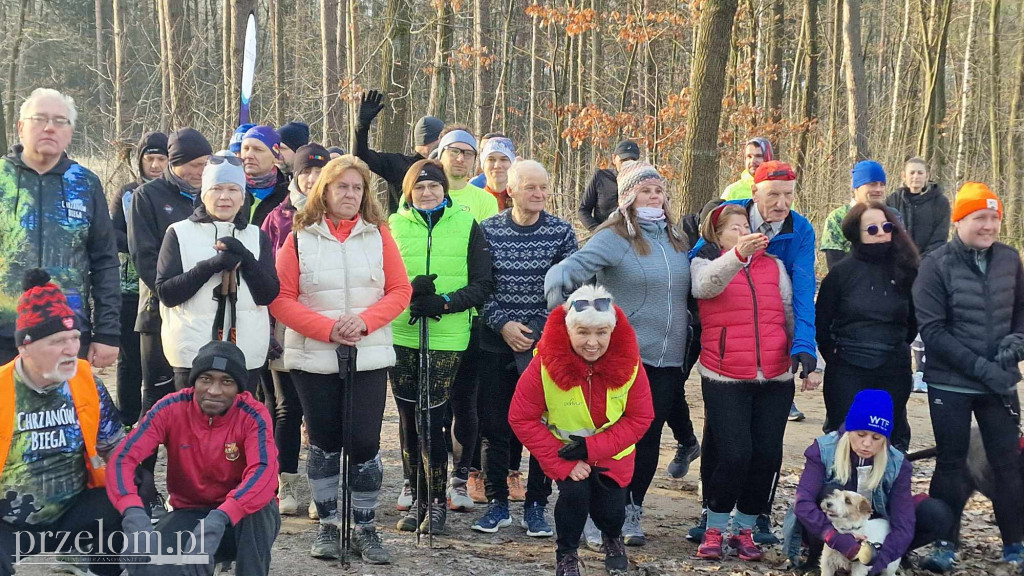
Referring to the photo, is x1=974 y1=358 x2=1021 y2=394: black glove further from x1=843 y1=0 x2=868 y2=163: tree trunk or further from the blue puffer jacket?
x1=843 y1=0 x2=868 y2=163: tree trunk

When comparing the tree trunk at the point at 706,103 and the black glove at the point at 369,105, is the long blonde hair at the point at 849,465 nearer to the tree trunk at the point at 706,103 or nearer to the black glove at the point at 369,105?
the black glove at the point at 369,105

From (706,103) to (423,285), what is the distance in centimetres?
461

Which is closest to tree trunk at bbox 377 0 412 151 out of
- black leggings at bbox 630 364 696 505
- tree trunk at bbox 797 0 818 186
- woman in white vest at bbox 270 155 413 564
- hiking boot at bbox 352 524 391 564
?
woman in white vest at bbox 270 155 413 564

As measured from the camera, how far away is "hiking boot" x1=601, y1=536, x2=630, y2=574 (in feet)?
16.3

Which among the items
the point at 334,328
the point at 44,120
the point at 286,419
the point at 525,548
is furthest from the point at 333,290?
the point at 525,548

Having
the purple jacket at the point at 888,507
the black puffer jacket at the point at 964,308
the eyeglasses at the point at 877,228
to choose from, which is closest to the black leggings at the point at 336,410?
the purple jacket at the point at 888,507

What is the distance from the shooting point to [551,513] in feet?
20.1

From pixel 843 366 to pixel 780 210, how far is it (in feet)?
3.23

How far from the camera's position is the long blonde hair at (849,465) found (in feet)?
15.9

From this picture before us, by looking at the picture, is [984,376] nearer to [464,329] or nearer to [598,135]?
[464,329]

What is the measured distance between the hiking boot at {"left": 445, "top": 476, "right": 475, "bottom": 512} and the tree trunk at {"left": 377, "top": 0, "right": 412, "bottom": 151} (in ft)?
23.0

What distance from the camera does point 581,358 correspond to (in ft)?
15.8

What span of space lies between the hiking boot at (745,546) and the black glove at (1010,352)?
1673 mm

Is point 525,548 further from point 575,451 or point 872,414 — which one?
point 872,414
